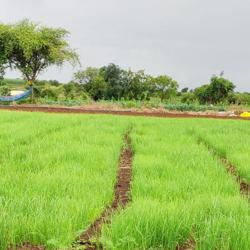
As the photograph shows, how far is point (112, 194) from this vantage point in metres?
4.57

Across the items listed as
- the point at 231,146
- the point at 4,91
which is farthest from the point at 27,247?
the point at 4,91

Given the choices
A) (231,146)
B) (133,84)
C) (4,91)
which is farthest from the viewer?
(133,84)

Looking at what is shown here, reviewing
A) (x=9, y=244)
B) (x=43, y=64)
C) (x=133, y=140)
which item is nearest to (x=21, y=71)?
(x=43, y=64)

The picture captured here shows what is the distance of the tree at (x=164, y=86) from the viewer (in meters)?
54.0

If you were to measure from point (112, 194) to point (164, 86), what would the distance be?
50.7m

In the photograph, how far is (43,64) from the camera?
31359mm

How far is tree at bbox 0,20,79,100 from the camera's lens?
98.6 ft

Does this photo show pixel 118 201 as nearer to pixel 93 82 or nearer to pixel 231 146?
pixel 231 146

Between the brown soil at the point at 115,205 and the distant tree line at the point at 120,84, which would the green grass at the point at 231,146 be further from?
the distant tree line at the point at 120,84

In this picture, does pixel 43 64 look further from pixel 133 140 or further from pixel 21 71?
pixel 133 140

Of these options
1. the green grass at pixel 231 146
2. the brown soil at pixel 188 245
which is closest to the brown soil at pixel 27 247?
the brown soil at pixel 188 245

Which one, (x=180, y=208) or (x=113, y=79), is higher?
(x=113, y=79)

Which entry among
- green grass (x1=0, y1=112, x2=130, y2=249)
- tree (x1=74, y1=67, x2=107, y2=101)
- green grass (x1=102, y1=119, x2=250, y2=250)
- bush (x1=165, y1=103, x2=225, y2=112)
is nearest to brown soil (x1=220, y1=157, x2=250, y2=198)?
green grass (x1=102, y1=119, x2=250, y2=250)

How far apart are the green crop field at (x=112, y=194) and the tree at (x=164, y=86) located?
150 feet
